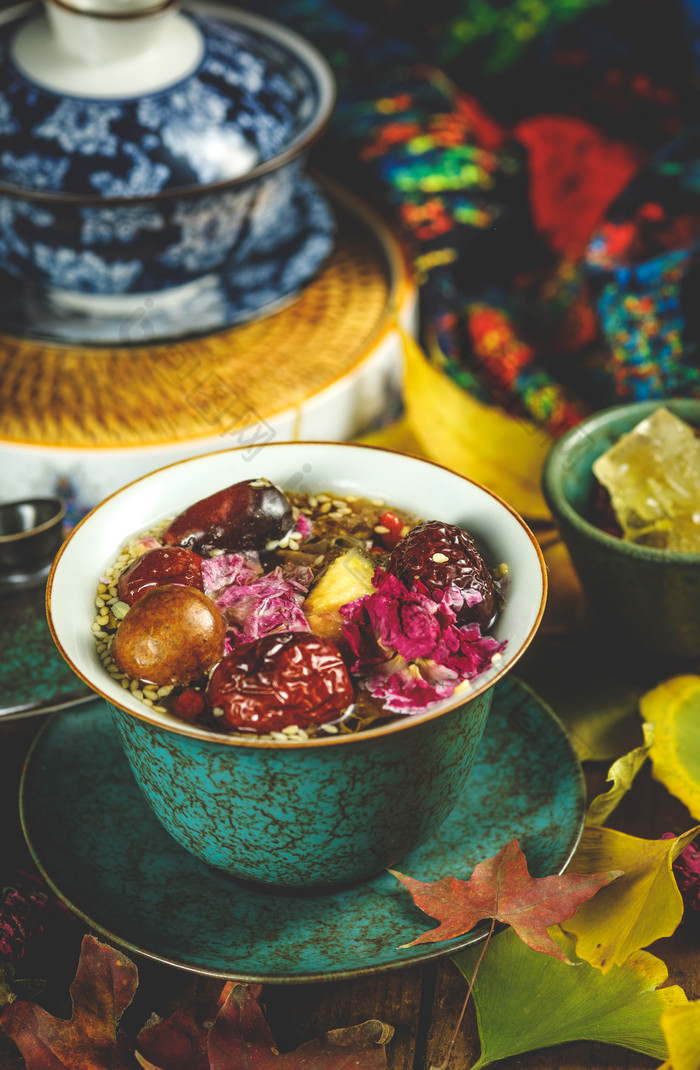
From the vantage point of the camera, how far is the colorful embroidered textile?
71.3 inches

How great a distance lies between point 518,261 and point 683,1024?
174cm

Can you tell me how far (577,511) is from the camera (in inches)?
56.3

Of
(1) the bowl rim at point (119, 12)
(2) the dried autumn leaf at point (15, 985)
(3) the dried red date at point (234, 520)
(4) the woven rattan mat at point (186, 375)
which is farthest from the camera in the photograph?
(4) the woven rattan mat at point (186, 375)

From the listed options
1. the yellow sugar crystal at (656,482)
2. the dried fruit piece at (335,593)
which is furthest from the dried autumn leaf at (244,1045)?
the yellow sugar crystal at (656,482)

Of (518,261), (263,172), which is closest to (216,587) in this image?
(263,172)

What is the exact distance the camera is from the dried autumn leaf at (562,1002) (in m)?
0.95

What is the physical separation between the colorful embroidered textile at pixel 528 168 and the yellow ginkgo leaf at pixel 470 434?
191 millimetres

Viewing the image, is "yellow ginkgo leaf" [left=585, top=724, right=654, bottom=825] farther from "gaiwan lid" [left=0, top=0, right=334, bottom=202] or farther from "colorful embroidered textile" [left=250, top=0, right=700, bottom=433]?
"gaiwan lid" [left=0, top=0, right=334, bottom=202]

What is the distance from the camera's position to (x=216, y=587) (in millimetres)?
1092

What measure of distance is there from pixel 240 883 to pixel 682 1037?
0.44m

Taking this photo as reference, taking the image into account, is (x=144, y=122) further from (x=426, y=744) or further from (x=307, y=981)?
(x=307, y=981)

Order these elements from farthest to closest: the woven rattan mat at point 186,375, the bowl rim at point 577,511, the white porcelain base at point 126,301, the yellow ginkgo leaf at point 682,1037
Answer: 1. the white porcelain base at point 126,301
2. the woven rattan mat at point 186,375
3. the bowl rim at point 577,511
4. the yellow ginkgo leaf at point 682,1037

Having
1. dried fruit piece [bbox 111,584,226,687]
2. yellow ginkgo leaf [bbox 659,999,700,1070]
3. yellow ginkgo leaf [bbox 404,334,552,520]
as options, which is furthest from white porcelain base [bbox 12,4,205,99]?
yellow ginkgo leaf [bbox 659,999,700,1070]

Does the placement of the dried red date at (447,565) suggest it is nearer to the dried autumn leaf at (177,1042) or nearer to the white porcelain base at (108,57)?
the dried autumn leaf at (177,1042)
